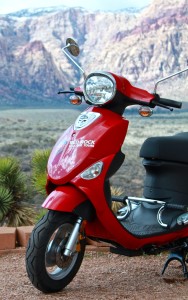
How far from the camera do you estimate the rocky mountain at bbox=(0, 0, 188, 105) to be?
10461 mm

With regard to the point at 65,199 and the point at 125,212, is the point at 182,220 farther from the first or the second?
the point at 65,199

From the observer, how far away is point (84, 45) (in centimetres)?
1058

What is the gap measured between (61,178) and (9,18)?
29.0ft

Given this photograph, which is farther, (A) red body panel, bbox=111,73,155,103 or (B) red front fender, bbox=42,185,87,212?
(A) red body panel, bbox=111,73,155,103

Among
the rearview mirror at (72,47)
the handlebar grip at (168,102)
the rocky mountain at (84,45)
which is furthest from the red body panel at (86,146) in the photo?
the rocky mountain at (84,45)

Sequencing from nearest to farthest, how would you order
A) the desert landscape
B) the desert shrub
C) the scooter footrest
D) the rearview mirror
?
the scooter footrest, the rearview mirror, the desert shrub, the desert landscape

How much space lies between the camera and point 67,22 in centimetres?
Result: 1120

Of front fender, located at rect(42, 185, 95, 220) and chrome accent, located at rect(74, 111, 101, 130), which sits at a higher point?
chrome accent, located at rect(74, 111, 101, 130)

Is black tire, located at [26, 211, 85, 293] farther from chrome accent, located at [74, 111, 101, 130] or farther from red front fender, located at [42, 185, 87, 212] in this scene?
chrome accent, located at [74, 111, 101, 130]

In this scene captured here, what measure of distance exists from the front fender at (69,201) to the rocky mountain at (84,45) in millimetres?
6815

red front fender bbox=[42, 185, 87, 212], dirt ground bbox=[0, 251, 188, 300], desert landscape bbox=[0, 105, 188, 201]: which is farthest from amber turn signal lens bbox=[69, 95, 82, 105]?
desert landscape bbox=[0, 105, 188, 201]

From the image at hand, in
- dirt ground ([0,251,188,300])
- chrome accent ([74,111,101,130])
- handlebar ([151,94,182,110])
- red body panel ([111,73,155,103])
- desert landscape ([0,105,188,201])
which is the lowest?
desert landscape ([0,105,188,201])

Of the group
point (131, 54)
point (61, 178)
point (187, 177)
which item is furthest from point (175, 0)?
point (61, 178)

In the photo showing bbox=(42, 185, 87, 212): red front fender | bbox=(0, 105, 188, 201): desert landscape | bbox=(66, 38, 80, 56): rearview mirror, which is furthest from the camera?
bbox=(0, 105, 188, 201): desert landscape
